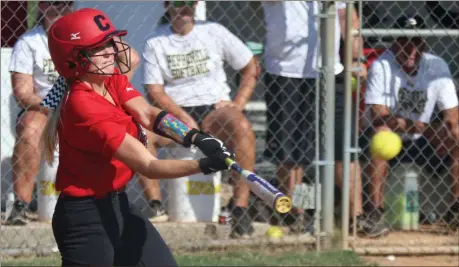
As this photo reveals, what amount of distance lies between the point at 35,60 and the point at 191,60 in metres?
1.12

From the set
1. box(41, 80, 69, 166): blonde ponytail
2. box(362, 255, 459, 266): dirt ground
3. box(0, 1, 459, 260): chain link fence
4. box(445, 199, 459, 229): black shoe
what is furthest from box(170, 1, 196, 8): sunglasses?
box(41, 80, 69, 166): blonde ponytail

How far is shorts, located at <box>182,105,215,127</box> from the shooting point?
22.7ft

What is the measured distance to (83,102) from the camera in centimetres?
395

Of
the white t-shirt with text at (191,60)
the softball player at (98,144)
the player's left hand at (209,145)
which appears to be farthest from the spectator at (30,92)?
the player's left hand at (209,145)

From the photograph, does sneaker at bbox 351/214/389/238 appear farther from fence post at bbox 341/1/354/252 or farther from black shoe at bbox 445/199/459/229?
black shoe at bbox 445/199/459/229

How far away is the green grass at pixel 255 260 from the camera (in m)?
6.23

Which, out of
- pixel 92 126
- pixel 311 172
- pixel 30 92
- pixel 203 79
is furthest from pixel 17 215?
pixel 92 126

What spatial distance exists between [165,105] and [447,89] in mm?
2176

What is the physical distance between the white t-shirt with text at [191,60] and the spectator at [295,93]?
30 cm

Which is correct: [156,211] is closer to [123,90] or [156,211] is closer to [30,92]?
[30,92]

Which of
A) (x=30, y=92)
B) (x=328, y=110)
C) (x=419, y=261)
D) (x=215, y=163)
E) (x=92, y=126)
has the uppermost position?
(x=215, y=163)

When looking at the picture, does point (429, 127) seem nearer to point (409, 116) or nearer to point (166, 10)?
point (409, 116)

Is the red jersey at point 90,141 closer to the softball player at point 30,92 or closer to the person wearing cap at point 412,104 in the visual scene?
the softball player at point 30,92

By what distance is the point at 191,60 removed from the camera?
6875 mm
